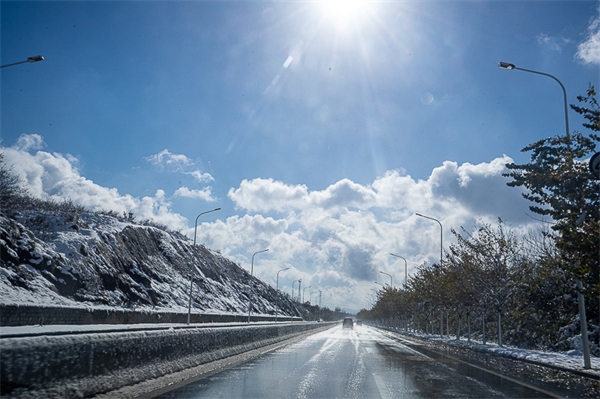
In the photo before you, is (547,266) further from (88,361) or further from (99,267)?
(99,267)

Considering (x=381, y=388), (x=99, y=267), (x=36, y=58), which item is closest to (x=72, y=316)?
(x=36, y=58)

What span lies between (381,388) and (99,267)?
5292 cm

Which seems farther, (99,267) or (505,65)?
(99,267)

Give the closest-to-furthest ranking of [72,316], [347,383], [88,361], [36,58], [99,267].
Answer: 1. [88,361]
2. [347,383]
3. [36,58]
4. [72,316]
5. [99,267]

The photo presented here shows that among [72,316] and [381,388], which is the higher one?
[381,388]

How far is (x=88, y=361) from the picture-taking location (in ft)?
23.0

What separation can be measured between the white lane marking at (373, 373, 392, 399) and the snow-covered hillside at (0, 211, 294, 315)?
2620cm

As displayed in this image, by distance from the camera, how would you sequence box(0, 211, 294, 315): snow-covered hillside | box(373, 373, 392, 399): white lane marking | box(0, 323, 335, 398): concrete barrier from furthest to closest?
box(0, 211, 294, 315): snow-covered hillside
box(373, 373, 392, 399): white lane marking
box(0, 323, 335, 398): concrete barrier

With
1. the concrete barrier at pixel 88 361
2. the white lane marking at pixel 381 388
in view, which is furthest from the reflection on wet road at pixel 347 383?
the concrete barrier at pixel 88 361

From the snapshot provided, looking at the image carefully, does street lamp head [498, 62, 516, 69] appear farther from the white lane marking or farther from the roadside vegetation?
the white lane marking

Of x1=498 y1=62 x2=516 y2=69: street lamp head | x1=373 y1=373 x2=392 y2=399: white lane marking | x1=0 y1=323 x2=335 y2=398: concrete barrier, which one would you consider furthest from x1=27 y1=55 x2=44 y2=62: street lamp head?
x1=498 y1=62 x2=516 y2=69: street lamp head

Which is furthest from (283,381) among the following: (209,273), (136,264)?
(209,273)

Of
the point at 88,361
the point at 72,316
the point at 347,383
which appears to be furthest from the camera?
the point at 72,316

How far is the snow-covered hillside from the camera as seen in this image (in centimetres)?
4181
